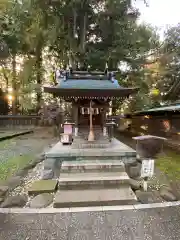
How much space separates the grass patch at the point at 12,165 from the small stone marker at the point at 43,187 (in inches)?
48.7

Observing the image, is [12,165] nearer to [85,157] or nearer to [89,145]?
[85,157]

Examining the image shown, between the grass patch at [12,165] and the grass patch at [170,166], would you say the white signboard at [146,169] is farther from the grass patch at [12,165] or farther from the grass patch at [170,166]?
the grass patch at [12,165]

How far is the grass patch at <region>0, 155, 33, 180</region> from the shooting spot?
17.0 feet

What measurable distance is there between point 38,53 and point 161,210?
57.4 feet

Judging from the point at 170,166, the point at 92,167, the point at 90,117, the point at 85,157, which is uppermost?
the point at 90,117

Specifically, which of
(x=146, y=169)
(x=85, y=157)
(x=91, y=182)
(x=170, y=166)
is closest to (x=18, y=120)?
(x=85, y=157)

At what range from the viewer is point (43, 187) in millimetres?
4219

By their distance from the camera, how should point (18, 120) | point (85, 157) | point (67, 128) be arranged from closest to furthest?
point (85, 157) < point (67, 128) < point (18, 120)

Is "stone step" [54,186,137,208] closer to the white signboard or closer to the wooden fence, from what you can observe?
the white signboard

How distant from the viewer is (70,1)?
10.6 metres

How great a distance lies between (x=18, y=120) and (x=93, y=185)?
52.0ft

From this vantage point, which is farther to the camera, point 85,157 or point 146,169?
point 85,157

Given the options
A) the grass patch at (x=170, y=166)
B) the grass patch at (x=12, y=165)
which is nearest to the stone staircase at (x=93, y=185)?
the grass patch at (x=170, y=166)

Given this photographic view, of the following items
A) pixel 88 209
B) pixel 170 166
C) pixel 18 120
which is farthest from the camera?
pixel 18 120
